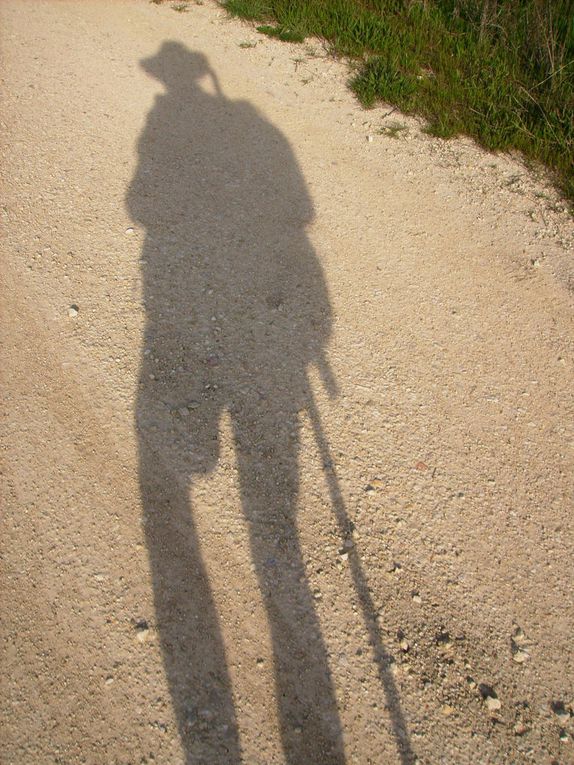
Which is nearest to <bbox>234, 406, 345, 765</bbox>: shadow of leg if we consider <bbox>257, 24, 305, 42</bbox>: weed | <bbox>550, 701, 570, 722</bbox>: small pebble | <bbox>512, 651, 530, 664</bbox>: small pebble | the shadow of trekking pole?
the shadow of trekking pole

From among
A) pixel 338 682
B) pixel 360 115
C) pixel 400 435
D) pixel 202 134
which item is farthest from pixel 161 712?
pixel 360 115

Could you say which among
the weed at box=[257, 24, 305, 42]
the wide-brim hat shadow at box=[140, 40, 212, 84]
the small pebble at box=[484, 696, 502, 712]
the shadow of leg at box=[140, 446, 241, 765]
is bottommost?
the shadow of leg at box=[140, 446, 241, 765]

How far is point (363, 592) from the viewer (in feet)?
10.5

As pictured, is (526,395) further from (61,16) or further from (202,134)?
(61,16)

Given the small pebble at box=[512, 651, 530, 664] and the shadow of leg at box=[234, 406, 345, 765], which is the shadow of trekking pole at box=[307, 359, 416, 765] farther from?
the small pebble at box=[512, 651, 530, 664]

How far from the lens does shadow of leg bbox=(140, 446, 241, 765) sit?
2.77 m

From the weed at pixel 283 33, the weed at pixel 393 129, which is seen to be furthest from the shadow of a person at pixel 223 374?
the weed at pixel 283 33

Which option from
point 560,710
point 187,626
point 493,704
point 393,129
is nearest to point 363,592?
point 493,704

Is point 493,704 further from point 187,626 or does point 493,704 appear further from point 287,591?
point 187,626

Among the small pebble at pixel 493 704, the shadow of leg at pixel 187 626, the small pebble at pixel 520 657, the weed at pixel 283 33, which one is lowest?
the shadow of leg at pixel 187 626

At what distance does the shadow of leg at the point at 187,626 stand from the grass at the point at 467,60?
4.39m

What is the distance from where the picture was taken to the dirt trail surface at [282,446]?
113 inches

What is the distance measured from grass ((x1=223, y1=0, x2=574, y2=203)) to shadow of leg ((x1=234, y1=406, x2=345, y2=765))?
3.72 meters

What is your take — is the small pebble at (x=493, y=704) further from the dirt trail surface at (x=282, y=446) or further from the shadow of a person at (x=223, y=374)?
the shadow of a person at (x=223, y=374)
